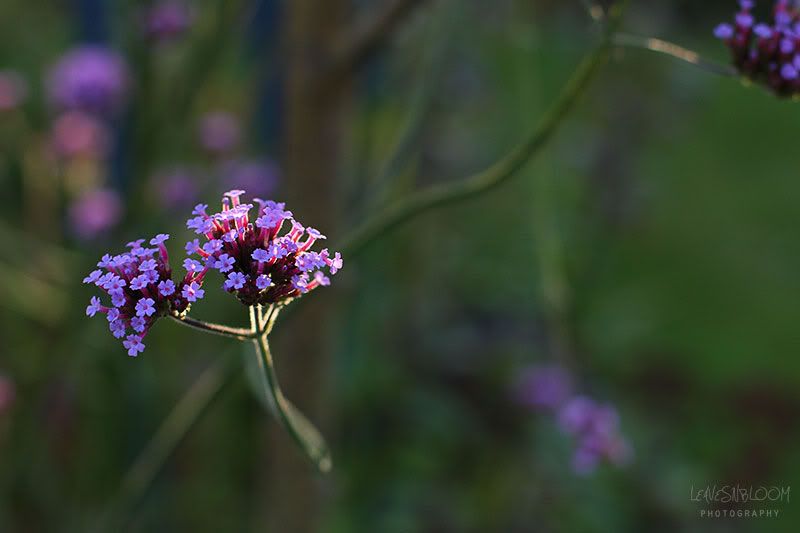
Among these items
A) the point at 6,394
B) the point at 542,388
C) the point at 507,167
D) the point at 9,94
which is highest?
the point at 9,94

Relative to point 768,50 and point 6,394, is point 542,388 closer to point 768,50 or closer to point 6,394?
point 6,394

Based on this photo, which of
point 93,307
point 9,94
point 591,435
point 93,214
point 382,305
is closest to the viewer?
point 93,307

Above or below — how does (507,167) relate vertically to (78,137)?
below

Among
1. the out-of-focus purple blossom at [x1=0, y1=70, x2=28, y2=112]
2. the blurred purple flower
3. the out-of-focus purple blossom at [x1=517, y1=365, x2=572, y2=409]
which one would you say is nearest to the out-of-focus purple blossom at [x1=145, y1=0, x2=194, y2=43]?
the out-of-focus purple blossom at [x1=0, y1=70, x2=28, y2=112]

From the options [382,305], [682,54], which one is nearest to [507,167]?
[682,54]

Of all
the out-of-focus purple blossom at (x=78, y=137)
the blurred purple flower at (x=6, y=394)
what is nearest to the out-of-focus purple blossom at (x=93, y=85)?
the out-of-focus purple blossom at (x=78, y=137)

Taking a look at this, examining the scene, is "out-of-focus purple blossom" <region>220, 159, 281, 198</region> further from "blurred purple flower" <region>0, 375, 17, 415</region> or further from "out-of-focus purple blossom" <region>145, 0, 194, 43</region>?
"blurred purple flower" <region>0, 375, 17, 415</region>
